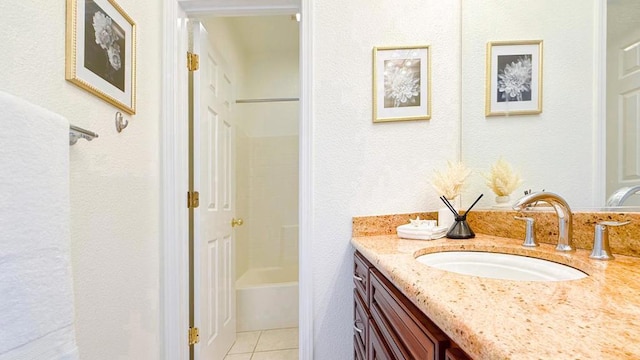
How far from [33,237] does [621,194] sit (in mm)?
1458

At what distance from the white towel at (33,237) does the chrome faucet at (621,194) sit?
145cm

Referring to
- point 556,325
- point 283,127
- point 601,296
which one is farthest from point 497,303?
point 283,127

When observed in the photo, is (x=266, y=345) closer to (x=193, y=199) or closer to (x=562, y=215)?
(x=193, y=199)

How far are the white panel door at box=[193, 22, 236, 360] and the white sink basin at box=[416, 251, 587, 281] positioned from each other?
127 cm

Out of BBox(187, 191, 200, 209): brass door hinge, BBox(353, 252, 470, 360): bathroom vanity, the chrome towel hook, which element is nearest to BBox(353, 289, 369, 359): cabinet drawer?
BBox(353, 252, 470, 360): bathroom vanity

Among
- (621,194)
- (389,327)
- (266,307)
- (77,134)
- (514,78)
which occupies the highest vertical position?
(514,78)

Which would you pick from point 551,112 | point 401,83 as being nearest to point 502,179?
point 551,112

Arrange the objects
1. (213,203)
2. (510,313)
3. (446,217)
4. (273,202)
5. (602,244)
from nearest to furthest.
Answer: (510,313), (602,244), (446,217), (213,203), (273,202)

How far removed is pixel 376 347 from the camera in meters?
0.91

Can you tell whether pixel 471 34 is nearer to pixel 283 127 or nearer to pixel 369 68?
pixel 369 68

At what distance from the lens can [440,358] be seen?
0.48 meters

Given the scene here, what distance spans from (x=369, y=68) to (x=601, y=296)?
4.15 feet

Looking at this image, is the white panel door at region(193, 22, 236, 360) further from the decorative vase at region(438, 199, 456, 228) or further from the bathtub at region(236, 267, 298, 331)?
the decorative vase at region(438, 199, 456, 228)

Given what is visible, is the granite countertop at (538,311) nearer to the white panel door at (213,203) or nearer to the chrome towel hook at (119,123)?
the chrome towel hook at (119,123)
